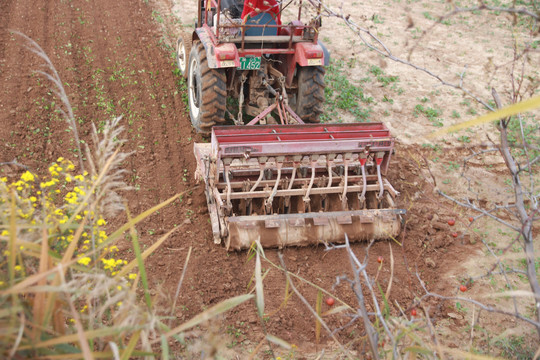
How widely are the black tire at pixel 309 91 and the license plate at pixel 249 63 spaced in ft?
2.11

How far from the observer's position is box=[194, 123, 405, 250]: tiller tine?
4676mm

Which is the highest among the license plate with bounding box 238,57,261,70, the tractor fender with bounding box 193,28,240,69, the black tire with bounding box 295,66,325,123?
the tractor fender with bounding box 193,28,240,69

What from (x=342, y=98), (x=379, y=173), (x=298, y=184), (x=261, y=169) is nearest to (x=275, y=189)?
(x=261, y=169)

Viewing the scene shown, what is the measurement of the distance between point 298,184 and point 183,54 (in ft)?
11.9

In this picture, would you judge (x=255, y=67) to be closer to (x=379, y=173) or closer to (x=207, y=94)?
(x=207, y=94)

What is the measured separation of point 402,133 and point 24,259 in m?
6.03

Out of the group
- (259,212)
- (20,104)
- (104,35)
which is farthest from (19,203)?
(104,35)

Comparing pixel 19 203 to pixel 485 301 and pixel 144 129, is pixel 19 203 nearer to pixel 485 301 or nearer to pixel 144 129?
pixel 485 301

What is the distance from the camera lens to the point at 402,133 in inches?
288

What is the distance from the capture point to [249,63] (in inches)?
231

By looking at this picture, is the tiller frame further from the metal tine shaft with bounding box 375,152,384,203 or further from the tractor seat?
the tractor seat

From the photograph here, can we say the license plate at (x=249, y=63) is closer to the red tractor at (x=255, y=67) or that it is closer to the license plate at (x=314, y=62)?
the red tractor at (x=255, y=67)

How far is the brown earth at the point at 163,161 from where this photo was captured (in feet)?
14.0

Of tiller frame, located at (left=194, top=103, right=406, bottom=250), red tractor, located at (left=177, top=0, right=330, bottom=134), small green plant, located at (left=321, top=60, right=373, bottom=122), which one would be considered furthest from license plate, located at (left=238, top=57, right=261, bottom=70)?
small green plant, located at (left=321, top=60, right=373, bottom=122)
